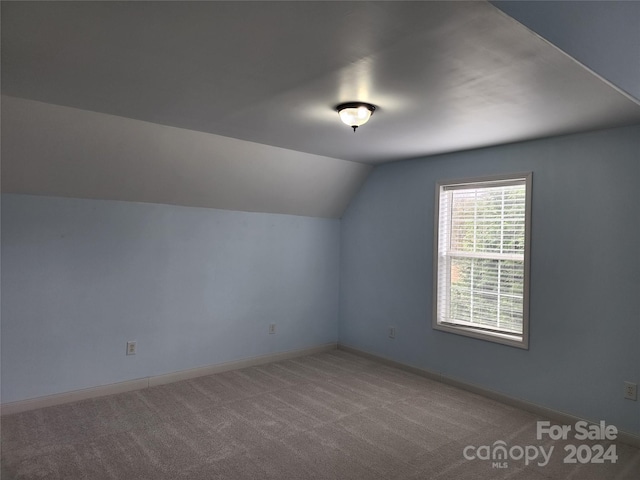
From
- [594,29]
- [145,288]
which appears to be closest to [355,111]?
[594,29]

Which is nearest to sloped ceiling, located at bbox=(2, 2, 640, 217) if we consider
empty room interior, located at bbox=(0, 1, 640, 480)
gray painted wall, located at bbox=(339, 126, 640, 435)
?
empty room interior, located at bbox=(0, 1, 640, 480)

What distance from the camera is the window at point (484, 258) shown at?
3779 mm

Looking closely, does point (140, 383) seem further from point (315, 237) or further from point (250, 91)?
point (250, 91)

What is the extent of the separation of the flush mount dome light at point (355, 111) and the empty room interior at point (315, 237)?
0.02 meters

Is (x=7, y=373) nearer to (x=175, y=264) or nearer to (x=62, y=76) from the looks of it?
(x=175, y=264)

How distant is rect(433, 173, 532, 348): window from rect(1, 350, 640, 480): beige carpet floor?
686mm

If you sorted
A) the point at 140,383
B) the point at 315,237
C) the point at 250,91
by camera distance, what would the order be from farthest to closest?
the point at 315,237, the point at 140,383, the point at 250,91

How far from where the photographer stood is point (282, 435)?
3131 mm

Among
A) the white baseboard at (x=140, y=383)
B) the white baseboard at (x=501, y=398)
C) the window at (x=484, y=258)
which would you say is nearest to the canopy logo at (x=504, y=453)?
the white baseboard at (x=501, y=398)

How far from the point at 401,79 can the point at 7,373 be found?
3.61 m

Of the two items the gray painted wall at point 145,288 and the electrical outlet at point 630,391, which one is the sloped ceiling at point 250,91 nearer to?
the gray painted wall at point 145,288

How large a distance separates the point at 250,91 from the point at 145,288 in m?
2.35

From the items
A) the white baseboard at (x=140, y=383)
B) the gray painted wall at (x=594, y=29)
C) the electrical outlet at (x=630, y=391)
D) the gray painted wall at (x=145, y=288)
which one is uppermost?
the gray painted wall at (x=594, y=29)

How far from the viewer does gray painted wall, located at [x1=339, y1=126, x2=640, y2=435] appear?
10.3 ft
